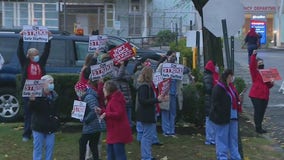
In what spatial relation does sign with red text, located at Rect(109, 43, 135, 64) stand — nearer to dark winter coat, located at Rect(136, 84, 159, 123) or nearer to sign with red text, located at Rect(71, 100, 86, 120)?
dark winter coat, located at Rect(136, 84, 159, 123)

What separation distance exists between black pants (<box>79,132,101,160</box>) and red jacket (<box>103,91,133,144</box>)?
2.16 ft

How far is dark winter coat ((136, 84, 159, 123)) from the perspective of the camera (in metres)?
8.95

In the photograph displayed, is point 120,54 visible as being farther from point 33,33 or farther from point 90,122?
point 90,122

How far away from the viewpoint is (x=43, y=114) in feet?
27.1

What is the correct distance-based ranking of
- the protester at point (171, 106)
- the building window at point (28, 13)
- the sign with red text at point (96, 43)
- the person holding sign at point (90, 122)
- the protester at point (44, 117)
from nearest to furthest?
the protester at point (44, 117), the person holding sign at point (90, 122), the sign with red text at point (96, 43), the protester at point (171, 106), the building window at point (28, 13)

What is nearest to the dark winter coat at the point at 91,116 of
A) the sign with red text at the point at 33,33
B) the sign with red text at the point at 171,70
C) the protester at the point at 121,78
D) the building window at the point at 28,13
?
the protester at the point at 121,78

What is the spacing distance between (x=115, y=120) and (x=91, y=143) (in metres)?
1.01

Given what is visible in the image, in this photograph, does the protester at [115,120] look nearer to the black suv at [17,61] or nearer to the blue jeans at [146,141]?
the blue jeans at [146,141]

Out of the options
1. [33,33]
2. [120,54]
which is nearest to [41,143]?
[120,54]

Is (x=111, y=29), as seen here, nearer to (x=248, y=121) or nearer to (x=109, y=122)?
(x=248, y=121)

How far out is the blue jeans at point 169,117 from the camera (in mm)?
10877

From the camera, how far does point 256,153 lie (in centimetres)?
1023

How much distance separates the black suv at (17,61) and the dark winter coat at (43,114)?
Answer: 4343 millimetres

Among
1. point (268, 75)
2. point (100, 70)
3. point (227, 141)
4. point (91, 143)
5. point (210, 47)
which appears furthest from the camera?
point (210, 47)
